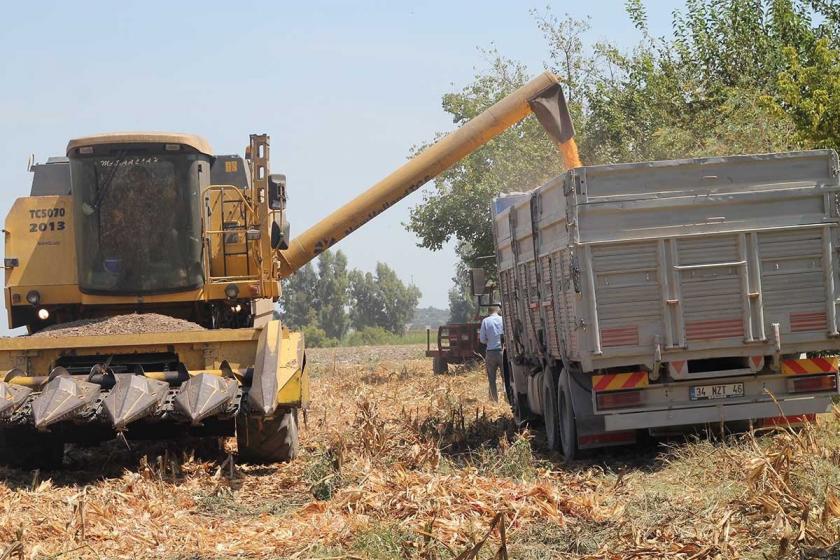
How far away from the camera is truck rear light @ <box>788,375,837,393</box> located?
1120cm

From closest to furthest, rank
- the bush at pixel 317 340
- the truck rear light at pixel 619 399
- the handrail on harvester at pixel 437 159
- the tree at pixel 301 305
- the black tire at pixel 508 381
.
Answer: the truck rear light at pixel 619 399
the handrail on harvester at pixel 437 159
the black tire at pixel 508 381
the bush at pixel 317 340
the tree at pixel 301 305

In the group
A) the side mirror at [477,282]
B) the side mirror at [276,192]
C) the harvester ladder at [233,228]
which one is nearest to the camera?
the side mirror at [276,192]

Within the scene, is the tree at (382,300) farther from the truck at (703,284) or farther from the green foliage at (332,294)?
the truck at (703,284)

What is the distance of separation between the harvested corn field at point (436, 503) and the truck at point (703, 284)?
18.7 inches

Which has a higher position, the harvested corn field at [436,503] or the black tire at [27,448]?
the black tire at [27,448]

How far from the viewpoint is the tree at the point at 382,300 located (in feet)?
385

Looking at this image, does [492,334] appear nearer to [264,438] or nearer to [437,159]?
[437,159]

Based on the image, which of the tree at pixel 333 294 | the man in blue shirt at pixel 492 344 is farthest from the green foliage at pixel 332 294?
the man in blue shirt at pixel 492 344

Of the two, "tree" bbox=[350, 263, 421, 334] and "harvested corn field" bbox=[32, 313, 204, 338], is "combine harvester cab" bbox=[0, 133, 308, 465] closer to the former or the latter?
"harvested corn field" bbox=[32, 313, 204, 338]

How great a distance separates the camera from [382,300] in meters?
119

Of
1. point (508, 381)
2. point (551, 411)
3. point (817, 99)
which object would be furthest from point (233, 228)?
point (817, 99)

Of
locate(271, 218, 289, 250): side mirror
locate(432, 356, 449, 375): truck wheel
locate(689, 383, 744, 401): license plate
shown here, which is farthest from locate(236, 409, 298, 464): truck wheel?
locate(432, 356, 449, 375): truck wheel

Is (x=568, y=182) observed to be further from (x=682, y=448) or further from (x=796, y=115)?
(x=796, y=115)

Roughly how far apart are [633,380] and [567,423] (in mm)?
1071
